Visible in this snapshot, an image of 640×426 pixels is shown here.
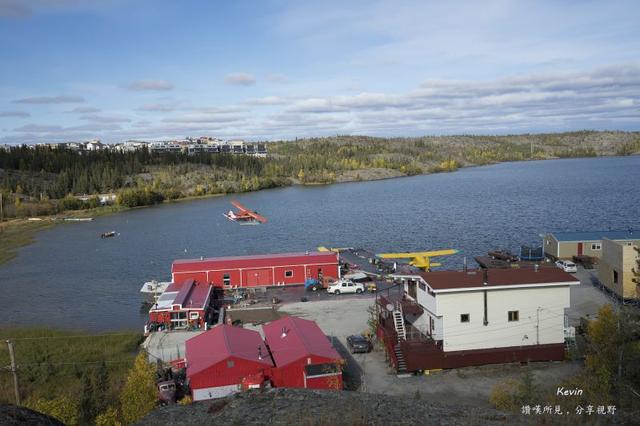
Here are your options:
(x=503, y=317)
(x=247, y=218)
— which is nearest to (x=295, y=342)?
(x=503, y=317)

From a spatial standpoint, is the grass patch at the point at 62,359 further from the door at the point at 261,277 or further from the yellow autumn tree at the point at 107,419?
the door at the point at 261,277

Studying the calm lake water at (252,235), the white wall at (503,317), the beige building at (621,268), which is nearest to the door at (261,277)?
the calm lake water at (252,235)

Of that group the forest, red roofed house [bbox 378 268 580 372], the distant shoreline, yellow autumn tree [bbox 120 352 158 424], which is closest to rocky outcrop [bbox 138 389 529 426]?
yellow autumn tree [bbox 120 352 158 424]

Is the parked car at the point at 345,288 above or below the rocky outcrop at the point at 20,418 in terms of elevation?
below

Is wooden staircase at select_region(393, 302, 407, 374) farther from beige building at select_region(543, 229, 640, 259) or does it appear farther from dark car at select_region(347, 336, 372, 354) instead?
beige building at select_region(543, 229, 640, 259)

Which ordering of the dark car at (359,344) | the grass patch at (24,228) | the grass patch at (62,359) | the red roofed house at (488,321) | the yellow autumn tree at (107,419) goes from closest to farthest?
the yellow autumn tree at (107,419) → the grass patch at (62,359) → the red roofed house at (488,321) → the dark car at (359,344) → the grass patch at (24,228)

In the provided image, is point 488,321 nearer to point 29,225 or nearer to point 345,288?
point 345,288

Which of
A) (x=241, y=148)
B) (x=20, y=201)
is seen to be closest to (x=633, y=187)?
(x=20, y=201)
